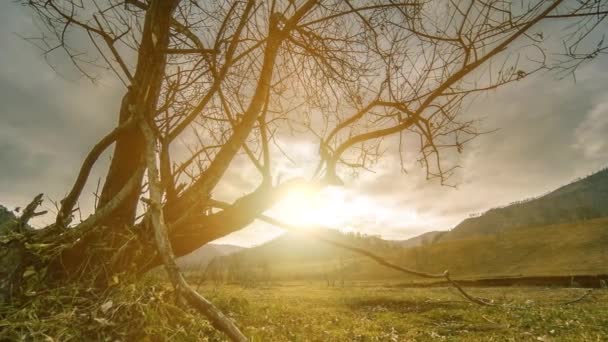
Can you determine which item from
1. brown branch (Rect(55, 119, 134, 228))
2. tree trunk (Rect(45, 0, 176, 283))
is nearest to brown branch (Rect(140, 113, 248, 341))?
tree trunk (Rect(45, 0, 176, 283))

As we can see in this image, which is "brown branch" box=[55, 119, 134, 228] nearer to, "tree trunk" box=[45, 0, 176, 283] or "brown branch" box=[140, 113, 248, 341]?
"tree trunk" box=[45, 0, 176, 283]

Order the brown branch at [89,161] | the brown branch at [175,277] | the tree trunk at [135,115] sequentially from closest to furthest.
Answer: the brown branch at [175,277] < the tree trunk at [135,115] < the brown branch at [89,161]

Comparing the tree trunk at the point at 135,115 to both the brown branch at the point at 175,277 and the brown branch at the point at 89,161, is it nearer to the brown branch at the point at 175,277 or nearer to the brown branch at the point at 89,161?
the brown branch at the point at 89,161

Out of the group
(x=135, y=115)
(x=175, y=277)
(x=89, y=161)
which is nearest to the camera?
(x=175, y=277)

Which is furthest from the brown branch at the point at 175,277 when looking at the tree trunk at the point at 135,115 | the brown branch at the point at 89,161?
the brown branch at the point at 89,161

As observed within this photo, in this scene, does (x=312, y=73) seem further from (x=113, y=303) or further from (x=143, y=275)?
(x=113, y=303)

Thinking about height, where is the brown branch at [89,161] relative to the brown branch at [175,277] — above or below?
above

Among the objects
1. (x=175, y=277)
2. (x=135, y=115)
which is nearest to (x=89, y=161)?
(x=135, y=115)

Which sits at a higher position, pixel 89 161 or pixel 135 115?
pixel 135 115

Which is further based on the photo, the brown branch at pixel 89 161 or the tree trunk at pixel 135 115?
the brown branch at pixel 89 161

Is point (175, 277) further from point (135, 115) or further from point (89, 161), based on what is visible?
point (89, 161)

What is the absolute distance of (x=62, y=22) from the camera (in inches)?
161

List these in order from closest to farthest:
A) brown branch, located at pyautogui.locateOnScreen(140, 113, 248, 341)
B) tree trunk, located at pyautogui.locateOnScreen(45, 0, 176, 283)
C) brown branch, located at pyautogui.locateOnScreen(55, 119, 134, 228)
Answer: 1. brown branch, located at pyautogui.locateOnScreen(140, 113, 248, 341)
2. tree trunk, located at pyautogui.locateOnScreen(45, 0, 176, 283)
3. brown branch, located at pyautogui.locateOnScreen(55, 119, 134, 228)

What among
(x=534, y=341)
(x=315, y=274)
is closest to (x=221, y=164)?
(x=534, y=341)
